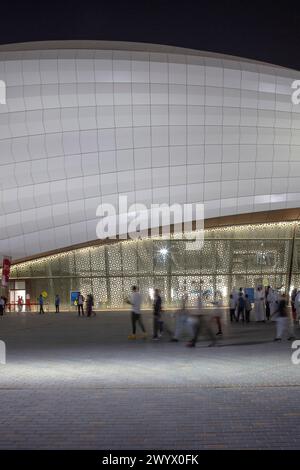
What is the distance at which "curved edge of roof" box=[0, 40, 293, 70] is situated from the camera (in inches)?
1282

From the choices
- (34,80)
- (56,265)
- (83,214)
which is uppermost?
(34,80)

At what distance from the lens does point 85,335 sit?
19.3 metres

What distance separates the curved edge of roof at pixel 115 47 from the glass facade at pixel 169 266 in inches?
423

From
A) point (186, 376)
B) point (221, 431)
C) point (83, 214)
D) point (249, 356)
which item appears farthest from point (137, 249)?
point (221, 431)

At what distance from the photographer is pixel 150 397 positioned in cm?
880

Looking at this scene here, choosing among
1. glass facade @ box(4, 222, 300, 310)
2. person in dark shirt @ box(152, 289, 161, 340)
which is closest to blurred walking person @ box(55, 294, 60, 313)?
glass facade @ box(4, 222, 300, 310)

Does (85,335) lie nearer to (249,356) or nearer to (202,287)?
(249,356)

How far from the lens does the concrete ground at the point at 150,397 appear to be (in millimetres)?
6615

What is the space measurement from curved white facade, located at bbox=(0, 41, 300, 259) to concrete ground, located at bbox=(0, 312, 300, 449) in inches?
749

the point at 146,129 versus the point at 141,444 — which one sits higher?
the point at 146,129

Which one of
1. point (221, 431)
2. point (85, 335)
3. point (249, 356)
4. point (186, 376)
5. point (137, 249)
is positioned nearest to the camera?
point (221, 431)

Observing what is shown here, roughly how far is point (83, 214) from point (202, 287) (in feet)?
29.8

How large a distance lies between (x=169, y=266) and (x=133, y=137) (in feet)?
28.3
